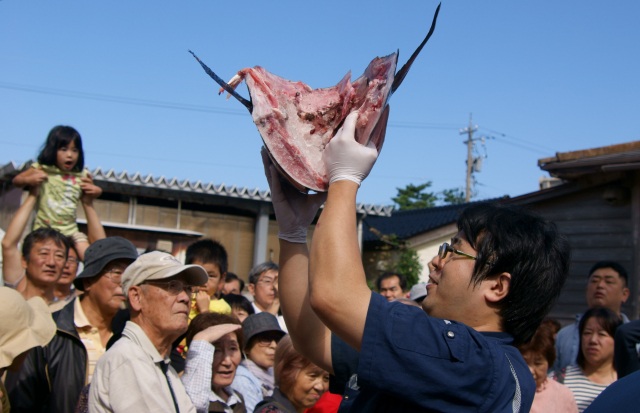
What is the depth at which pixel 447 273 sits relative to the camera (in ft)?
6.97

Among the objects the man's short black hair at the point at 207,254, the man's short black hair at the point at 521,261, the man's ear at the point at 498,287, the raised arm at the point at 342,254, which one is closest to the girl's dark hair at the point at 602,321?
the man's short black hair at the point at 207,254

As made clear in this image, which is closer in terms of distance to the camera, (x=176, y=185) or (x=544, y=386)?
(x=544, y=386)

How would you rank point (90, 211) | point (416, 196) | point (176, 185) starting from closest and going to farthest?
point (90, 211) → point (176, 185) → point (416, 196)

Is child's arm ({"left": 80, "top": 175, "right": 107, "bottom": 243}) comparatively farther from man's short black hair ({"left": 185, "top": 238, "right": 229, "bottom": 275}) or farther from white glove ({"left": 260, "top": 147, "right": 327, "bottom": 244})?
white glove ({"left": 260, "top": 147, "right": 327, "bottom": 244})

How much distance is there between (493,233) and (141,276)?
2054mm

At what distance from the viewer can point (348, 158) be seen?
201cm

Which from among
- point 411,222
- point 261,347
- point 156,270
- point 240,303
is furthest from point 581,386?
point 411,222

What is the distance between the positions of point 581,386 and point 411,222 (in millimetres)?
15341

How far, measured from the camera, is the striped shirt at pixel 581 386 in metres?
5.45

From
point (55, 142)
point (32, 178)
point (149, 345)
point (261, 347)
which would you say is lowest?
point (261, 347)

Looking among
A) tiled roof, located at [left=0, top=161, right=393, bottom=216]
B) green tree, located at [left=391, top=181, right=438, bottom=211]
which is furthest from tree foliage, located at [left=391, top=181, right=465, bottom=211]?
tiled roof, located at [left=0, top=161, right=393, bottom=216]

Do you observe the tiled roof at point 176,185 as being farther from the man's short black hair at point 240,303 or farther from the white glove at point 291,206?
the white glove at point 291,206

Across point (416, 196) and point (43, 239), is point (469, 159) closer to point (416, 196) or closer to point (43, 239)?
point (416, 196)

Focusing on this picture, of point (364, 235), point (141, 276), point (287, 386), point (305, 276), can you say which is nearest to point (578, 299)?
point (287, 386)
